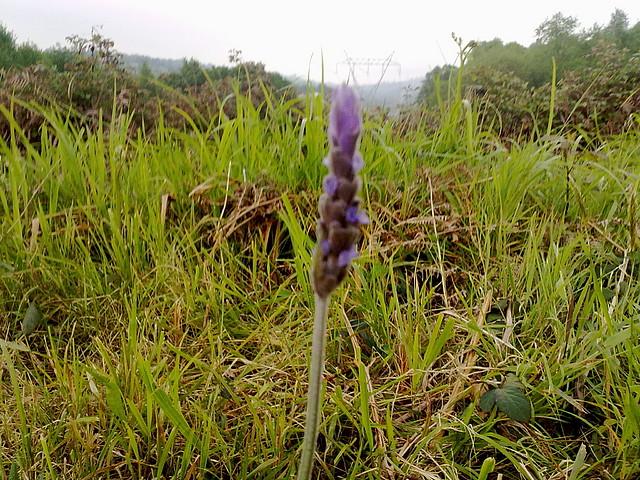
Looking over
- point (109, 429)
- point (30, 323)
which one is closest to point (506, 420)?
point (109, 429)

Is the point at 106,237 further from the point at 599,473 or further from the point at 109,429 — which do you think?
the point at 599,473

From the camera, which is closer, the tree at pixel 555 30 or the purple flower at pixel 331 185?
the purple flower at pixel 331 185

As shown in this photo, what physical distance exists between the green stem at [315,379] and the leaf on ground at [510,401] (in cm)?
68

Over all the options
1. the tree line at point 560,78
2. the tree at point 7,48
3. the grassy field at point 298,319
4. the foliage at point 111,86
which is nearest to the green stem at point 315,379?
the grassy field at point 298,319

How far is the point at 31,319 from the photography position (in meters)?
1.69

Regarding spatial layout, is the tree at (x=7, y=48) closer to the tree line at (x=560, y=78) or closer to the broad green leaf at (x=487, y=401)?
the tree line at (x=560, y=78)

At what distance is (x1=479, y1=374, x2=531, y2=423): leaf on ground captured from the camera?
4.28 feet

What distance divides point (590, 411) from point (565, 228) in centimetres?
88

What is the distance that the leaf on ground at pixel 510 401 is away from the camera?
130 cm

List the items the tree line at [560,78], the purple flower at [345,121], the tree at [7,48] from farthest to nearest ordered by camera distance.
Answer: the tree at [7,48] → the tree line at [560,78] → the purple flower at [345,121]

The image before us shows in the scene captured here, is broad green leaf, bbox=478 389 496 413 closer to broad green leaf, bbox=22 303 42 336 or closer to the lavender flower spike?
the lavender flower spike

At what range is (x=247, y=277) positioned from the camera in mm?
1898

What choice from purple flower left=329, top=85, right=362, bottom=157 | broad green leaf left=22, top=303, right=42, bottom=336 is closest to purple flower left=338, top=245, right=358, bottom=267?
purple flower left=329, top=85, right=362, bottom=157

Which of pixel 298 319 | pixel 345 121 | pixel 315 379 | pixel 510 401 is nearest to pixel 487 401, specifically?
pixel 510 401
